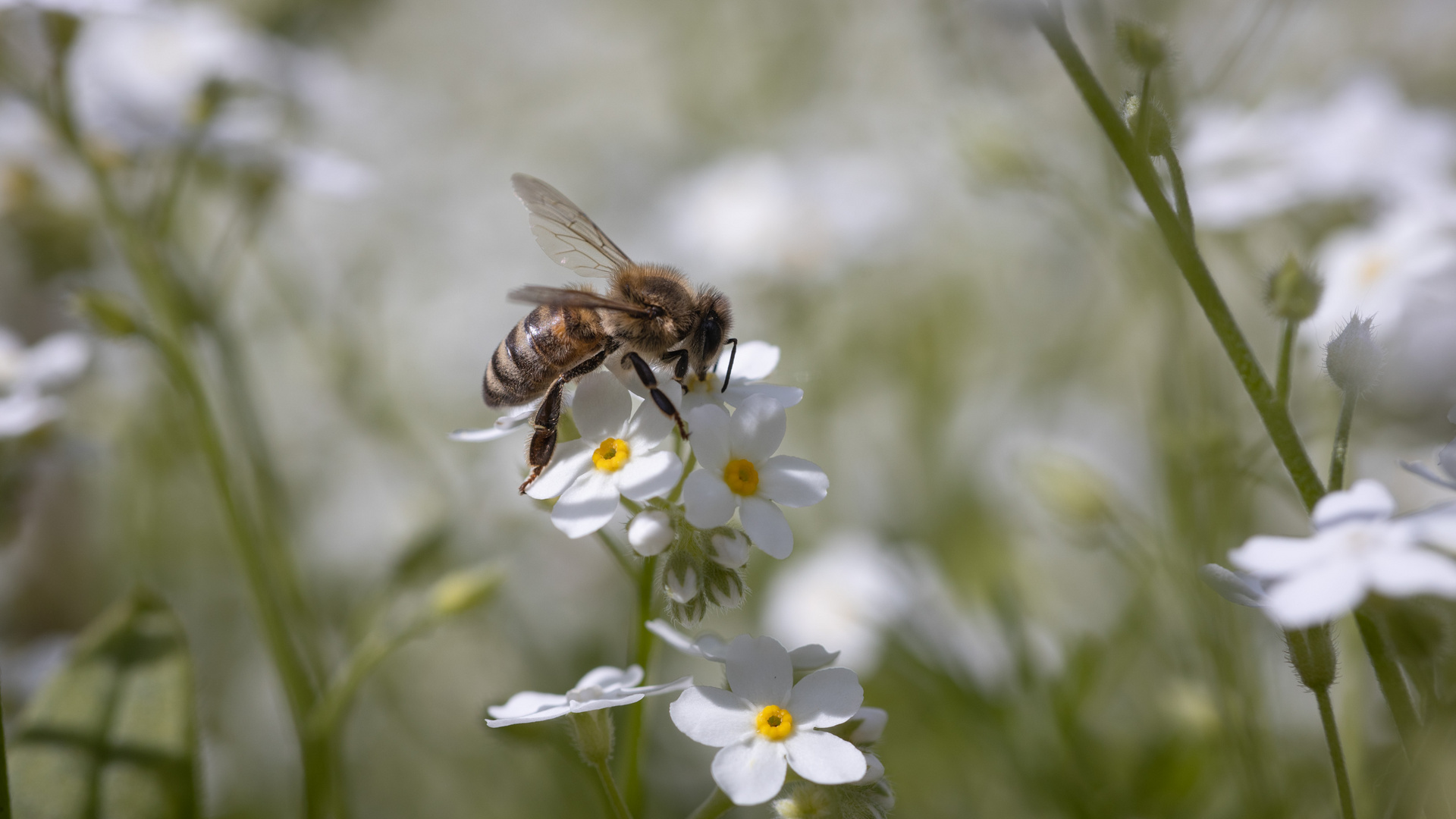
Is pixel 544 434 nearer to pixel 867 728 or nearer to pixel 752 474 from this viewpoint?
pixel 752 474

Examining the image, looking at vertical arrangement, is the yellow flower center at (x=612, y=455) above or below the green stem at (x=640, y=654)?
above

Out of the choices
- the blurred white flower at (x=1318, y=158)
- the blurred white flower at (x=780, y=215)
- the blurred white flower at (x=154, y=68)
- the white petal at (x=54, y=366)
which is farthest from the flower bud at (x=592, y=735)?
the blurred white flower at (x=780, y=215)

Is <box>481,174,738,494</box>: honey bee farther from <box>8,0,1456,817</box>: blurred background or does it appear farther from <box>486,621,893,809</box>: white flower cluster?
<box>486,621,893,809</box>: white flower cluster

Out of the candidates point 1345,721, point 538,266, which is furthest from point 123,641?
point 538,266

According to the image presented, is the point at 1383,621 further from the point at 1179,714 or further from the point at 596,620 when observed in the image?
the point at 596,620

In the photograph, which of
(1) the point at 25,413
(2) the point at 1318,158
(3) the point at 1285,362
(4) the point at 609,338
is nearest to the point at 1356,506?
(3) the point at 1285,362

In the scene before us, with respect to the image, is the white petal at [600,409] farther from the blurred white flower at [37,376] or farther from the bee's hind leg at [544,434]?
the blurred white flower at [37,376]
